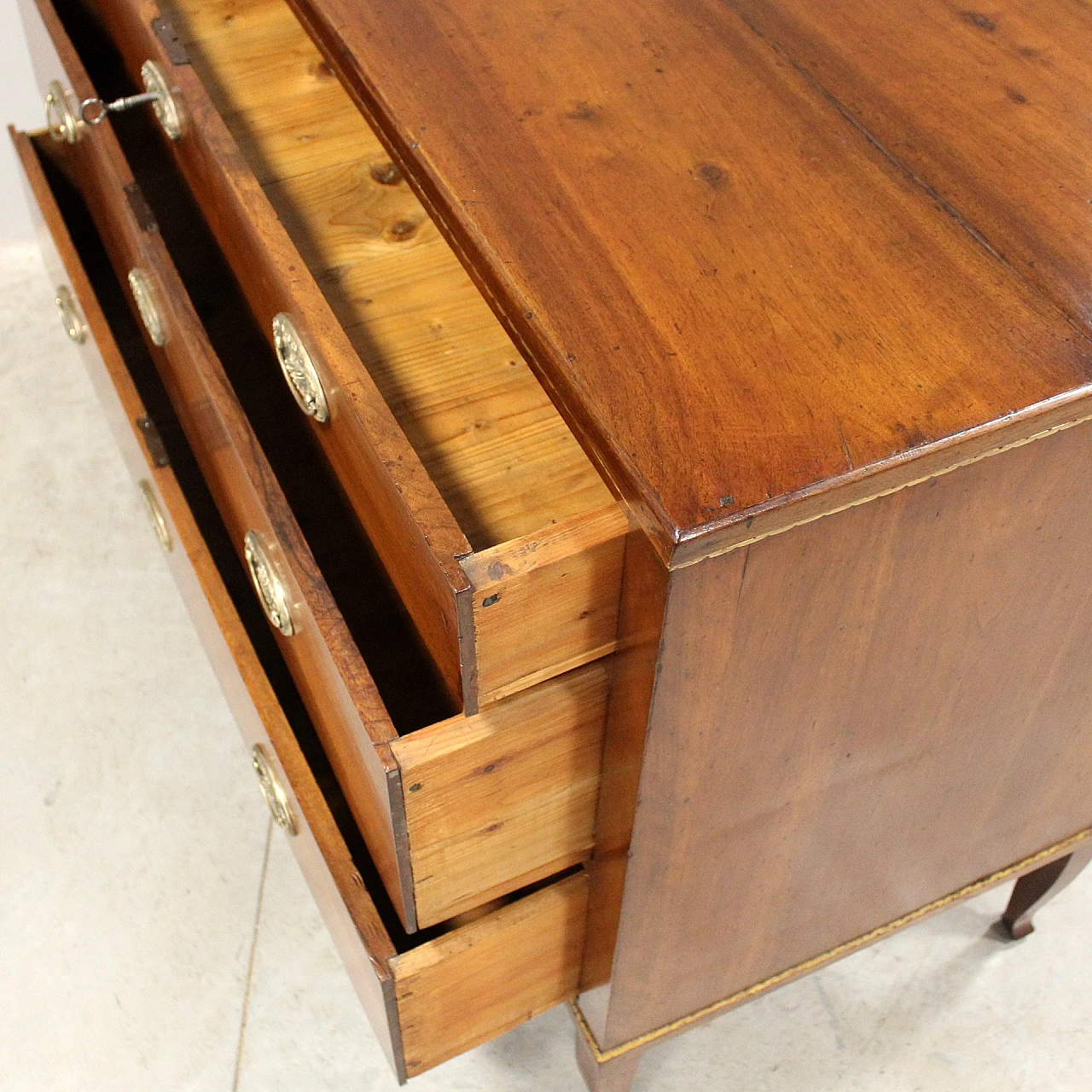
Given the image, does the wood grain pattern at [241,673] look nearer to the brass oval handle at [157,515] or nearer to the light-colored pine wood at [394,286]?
the brass oval handle at [157,515]

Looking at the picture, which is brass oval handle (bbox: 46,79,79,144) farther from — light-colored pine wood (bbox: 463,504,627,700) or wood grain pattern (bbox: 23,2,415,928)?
light-colored pine wood (bbox: 463,504,627,700)

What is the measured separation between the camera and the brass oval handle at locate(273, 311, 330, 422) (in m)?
0.59

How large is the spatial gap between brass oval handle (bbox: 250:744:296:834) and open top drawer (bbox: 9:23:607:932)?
0.19 feet

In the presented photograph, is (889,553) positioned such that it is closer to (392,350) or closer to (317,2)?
(392,350)

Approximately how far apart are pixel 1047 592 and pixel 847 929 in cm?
31

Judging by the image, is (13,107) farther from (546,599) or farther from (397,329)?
(546,599)

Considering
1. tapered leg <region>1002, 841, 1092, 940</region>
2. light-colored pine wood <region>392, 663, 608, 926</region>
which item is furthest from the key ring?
tapered leg <region>1002, 841, 1092, 940</region>

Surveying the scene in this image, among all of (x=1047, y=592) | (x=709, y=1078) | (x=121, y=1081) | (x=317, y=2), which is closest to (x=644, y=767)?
(x=1047, y=592)

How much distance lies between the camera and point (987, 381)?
1.55 ft

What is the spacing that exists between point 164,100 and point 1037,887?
0.83 meters

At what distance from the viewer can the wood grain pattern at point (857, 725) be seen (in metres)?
0.49

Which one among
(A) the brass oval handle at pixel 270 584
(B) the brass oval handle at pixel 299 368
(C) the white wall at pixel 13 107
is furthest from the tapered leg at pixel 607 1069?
(C) the white wall at pixel 13 107

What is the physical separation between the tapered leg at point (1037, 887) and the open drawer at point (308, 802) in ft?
1.35

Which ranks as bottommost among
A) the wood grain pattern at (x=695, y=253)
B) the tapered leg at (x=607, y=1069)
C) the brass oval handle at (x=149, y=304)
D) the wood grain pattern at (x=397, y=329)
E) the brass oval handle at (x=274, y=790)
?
the tapered leg at (x=607, y=1069)
